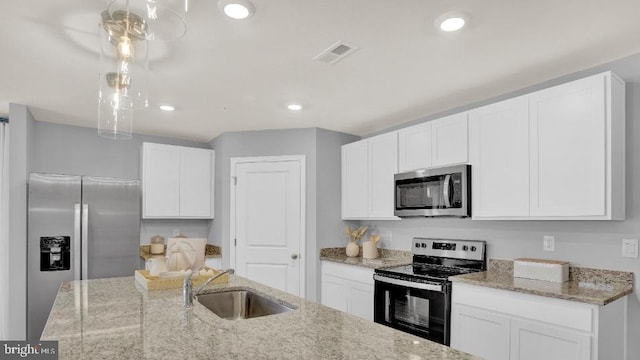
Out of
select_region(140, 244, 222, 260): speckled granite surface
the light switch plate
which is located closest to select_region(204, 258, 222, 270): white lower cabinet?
select_region(140, 244, 222, 260): speckled granite surface

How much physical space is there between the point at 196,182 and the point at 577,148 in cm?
388

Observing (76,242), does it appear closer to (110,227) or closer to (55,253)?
(55,253)

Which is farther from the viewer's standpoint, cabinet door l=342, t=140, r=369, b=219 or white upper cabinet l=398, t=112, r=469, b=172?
cabinet door l=342, t=140, r=369, b=219

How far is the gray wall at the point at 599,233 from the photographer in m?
2.38

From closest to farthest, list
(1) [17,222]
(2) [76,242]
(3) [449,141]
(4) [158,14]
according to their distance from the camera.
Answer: (4) [158,14] < (3) [449,141] < (1) [17,222] < (2) [76,242]

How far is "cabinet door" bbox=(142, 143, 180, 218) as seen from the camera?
14.5ft

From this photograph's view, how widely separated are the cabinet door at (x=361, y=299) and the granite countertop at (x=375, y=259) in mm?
205

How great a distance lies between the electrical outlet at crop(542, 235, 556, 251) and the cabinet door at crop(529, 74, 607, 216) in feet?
1.16

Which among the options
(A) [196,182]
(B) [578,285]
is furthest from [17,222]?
(B) [578,285]

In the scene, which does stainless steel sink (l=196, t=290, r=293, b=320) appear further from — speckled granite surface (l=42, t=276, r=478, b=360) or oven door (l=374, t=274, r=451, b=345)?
oven door (l=374, t=274, r=451, b=345)

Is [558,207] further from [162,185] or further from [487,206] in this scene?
[162,185]

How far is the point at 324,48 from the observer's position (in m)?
2.31

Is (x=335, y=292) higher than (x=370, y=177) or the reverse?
the reverse

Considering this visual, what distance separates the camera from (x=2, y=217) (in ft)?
12.4
